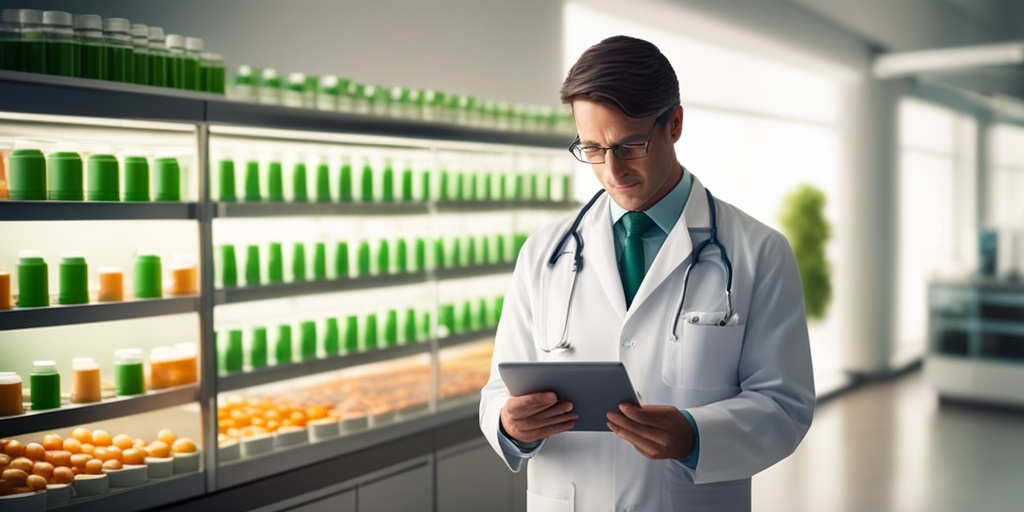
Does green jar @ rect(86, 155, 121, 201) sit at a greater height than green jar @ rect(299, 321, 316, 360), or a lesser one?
greater

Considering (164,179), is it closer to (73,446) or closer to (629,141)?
(73,446)

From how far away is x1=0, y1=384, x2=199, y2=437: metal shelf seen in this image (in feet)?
9.51

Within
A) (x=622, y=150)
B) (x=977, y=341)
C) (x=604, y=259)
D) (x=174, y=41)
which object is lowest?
(x=977, y=341)

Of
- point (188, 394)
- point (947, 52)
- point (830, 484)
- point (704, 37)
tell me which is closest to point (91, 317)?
point (188, 394)

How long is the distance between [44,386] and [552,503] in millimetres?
1990

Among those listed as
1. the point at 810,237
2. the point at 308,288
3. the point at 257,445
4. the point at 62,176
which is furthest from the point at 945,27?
the point at 62,176

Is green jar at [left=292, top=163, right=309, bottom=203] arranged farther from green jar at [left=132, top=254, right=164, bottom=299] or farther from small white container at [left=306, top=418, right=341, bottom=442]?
small white container at [left=306, top=418, right=341, bottom=442]

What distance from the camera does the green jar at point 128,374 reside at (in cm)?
321

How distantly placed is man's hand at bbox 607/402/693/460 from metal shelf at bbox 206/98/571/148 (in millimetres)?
2275

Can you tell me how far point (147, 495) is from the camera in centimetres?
318

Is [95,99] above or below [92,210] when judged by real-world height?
above

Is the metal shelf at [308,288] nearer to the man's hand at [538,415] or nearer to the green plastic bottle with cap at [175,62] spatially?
the green plastic bottle with cap at [175,62]

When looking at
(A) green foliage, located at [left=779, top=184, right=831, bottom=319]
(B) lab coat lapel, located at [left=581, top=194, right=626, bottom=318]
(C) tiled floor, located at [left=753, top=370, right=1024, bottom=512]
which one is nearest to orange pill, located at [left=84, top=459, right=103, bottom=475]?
(B) lab coat lapel, located at [left=581, top=194, right=626, bottom=318]

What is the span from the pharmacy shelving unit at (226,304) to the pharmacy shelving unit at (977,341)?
19.8 ft
